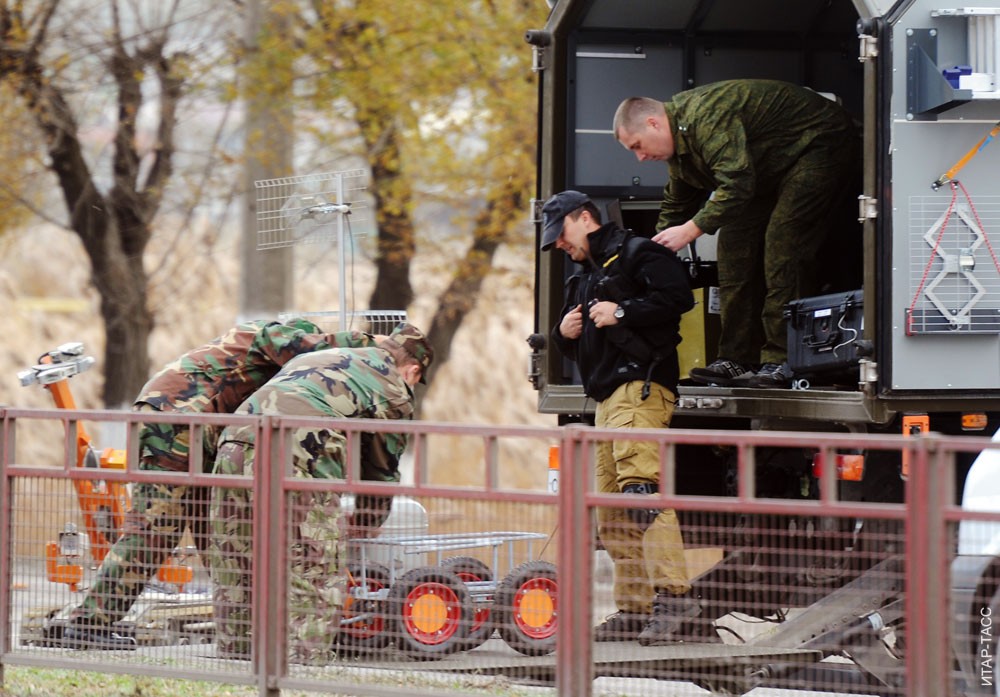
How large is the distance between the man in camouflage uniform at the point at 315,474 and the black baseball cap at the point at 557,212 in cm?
92

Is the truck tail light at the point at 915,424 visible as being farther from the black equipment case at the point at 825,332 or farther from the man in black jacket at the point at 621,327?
the man in black jacket at the point at 621,327

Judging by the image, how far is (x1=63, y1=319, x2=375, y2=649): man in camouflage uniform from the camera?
6070mm

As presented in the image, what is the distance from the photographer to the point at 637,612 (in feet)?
18.4

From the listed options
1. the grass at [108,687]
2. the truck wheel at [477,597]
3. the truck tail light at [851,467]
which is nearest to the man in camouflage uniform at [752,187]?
the truck tail light at [851,467]

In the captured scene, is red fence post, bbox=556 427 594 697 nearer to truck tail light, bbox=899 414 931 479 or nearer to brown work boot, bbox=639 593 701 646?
brown work boot, bbox=639 593 701 646

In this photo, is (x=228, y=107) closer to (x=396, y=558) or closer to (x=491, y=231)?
(x=491, y=231)

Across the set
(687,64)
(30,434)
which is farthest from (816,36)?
(30,434)

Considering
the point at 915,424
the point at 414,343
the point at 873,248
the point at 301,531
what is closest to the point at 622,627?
the point at 301,531

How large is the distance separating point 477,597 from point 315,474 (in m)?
0.87

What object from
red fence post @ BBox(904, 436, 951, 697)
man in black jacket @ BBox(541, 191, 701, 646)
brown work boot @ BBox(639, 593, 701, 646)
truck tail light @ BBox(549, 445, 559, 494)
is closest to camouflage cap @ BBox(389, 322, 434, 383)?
man in black jacket @ BBox(541, 191, 701, 646)

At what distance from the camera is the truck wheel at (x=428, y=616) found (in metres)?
5.68

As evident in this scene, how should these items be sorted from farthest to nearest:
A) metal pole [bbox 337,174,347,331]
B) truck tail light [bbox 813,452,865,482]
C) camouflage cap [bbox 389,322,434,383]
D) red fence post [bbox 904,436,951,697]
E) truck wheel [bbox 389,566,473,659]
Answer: metal pole [bbox 337,174,347,331], camouflage cap [bbox 389,322,434,383], truck tail light [bbox 813,452,865,482], truck wheel [bbox 389,566,473,659], red fence post [bbox 904,436,951,697]

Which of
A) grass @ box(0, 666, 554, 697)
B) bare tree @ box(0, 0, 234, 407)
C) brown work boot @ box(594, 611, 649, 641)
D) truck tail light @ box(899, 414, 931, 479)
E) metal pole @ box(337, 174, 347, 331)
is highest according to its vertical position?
bare tree @ box(0, 0, 234, 407)

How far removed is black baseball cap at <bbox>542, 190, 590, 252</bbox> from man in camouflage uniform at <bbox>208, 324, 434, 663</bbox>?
92 cm
